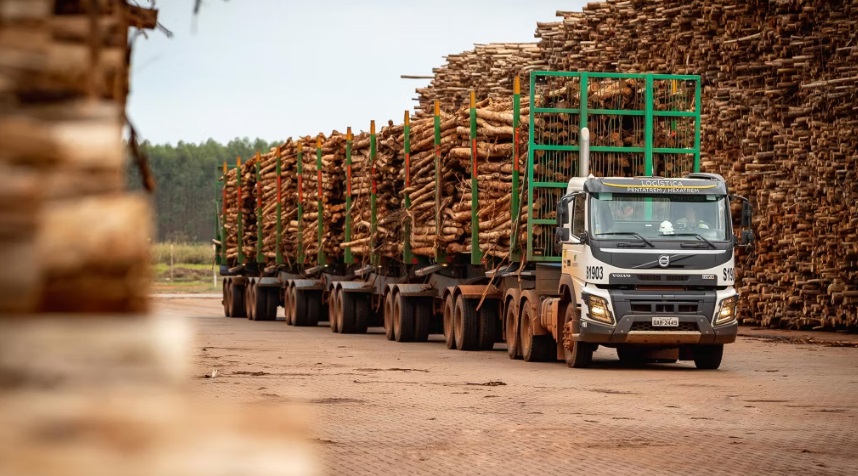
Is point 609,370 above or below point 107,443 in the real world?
below

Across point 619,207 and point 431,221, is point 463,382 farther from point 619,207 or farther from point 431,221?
point 431,221

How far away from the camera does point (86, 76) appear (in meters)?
2.72

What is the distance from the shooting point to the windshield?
19.5 m

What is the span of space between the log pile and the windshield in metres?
17.0

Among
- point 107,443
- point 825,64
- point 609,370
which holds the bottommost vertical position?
point 609,370

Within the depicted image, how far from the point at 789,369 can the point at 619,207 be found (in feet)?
10.8

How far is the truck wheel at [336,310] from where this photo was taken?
31.8 m

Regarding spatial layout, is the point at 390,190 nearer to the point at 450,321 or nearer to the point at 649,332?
the point at 450,321

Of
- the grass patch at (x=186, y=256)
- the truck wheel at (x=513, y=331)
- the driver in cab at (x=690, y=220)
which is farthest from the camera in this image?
the grass patch at (x=186, y=256)

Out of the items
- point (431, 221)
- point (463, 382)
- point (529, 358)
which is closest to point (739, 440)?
point (463, 382)

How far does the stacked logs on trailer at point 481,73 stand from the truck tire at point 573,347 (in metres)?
19.2

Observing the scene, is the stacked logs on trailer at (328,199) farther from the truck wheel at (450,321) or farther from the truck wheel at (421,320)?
the truck wheel at (450,321)

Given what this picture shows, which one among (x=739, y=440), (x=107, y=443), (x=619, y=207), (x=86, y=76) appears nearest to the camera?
(x=107, y=443)

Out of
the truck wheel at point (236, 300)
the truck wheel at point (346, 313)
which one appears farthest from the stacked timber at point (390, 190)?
the truck wheel at point (236, 300)
